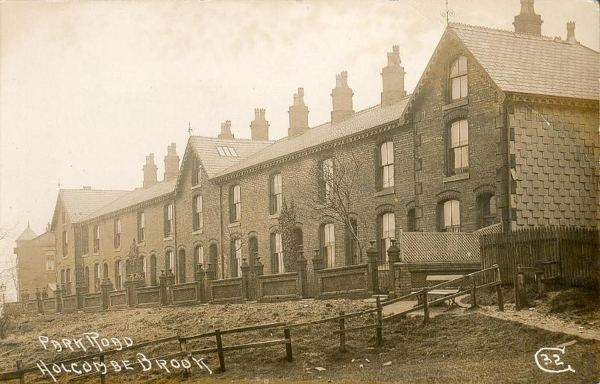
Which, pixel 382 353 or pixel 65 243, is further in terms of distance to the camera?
pixel 65 243

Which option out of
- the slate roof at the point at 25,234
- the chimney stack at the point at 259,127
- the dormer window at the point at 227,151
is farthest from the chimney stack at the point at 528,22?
the chimney stack at the point at 259,127

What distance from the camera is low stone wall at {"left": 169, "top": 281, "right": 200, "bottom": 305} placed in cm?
2911

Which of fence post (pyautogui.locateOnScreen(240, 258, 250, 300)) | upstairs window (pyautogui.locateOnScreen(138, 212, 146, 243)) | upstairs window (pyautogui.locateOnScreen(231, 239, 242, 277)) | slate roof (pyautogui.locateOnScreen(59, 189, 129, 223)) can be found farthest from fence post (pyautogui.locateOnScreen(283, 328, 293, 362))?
slate roof (pyautogui.locateOnScreen(59, 189, 129, 223))

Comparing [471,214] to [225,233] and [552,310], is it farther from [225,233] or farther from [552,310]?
[225,233]

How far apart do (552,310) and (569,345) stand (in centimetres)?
270

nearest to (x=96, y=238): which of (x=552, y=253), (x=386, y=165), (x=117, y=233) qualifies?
(x=117, y=233)

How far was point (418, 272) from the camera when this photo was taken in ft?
69.1

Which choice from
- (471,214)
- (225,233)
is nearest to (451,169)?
(471,214)

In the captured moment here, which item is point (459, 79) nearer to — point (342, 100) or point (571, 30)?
point (571, 30)

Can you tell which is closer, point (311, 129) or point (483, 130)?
point (483, 130)

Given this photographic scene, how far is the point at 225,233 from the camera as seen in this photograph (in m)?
36.7

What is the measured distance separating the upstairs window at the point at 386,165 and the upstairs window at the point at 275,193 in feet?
21.6

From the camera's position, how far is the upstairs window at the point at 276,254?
33.0 m

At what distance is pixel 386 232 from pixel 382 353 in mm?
11185
